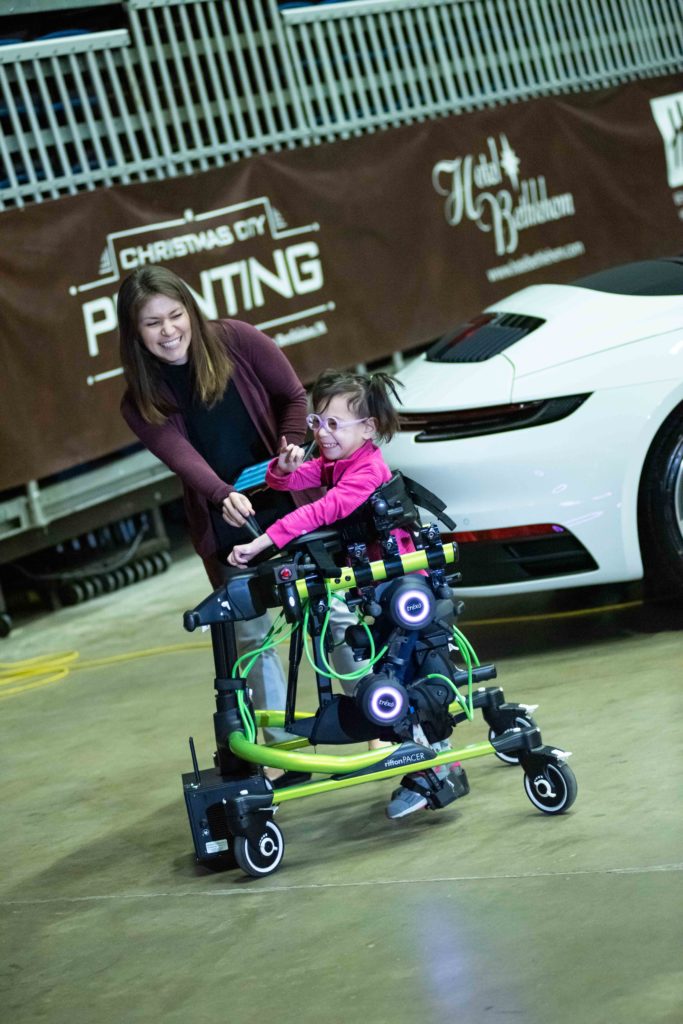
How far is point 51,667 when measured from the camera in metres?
6.89

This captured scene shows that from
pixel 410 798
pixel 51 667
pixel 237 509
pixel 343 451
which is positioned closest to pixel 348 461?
pixel 343 451

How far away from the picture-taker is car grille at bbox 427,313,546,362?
18.1ft

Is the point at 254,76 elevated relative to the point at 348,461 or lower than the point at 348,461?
elevated

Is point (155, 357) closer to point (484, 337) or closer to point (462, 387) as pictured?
point (462, 387)

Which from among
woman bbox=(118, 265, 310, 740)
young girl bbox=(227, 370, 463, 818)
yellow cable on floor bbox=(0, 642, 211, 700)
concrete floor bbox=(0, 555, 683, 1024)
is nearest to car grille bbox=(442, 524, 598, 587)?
concrete floor bbox=(0, 555, 683, 1024)

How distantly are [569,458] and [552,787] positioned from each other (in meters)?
1.53

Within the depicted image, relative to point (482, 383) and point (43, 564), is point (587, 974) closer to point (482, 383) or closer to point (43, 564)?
point (482, 383)

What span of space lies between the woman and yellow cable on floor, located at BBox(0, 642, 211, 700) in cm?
215

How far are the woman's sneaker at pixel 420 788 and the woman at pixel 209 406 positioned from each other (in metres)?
0.64

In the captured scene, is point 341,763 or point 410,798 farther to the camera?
point 410,798

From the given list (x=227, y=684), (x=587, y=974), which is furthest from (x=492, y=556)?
(x=587, y=974)

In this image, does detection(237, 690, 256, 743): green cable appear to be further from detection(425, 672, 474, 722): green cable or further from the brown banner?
the brown banner

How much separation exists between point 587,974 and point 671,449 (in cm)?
256

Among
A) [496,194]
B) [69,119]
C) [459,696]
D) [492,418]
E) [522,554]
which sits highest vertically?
[69,119]
